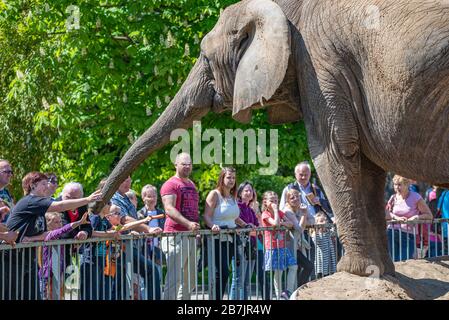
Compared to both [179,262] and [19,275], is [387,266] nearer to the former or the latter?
[179,262]

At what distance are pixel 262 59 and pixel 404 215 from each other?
17.1 feet

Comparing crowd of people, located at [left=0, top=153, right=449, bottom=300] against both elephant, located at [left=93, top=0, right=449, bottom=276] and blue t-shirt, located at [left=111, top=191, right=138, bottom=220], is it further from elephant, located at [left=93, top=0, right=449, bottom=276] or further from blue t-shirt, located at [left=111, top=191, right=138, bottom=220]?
elephant, located at [left=93, top=0, right=449, bottom=276]

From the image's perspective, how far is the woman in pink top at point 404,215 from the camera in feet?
47.0

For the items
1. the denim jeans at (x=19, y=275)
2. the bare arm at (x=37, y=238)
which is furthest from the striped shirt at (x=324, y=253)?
the denim jeans at (x=19, y=275)

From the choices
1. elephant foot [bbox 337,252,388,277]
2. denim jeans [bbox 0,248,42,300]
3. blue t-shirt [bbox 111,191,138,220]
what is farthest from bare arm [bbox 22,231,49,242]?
elephant foot [bbox 337,252,388,277]

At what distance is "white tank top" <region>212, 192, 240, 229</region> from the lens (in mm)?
13297

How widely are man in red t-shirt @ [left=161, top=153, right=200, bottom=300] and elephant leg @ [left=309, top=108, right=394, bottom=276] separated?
Result: 226 cm

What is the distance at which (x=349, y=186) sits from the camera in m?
10.2

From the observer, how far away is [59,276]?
10.9 metres

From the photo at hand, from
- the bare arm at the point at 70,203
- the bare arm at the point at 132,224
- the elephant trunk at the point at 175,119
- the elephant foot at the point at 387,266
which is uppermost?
the elephant trunk at the point at 175,119

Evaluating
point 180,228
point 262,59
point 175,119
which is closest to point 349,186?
point 262,59

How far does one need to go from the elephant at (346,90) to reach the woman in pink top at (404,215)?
11.6ft

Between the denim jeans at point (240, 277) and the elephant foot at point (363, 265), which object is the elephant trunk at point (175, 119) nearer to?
the elephant foot at point (363, 265)
